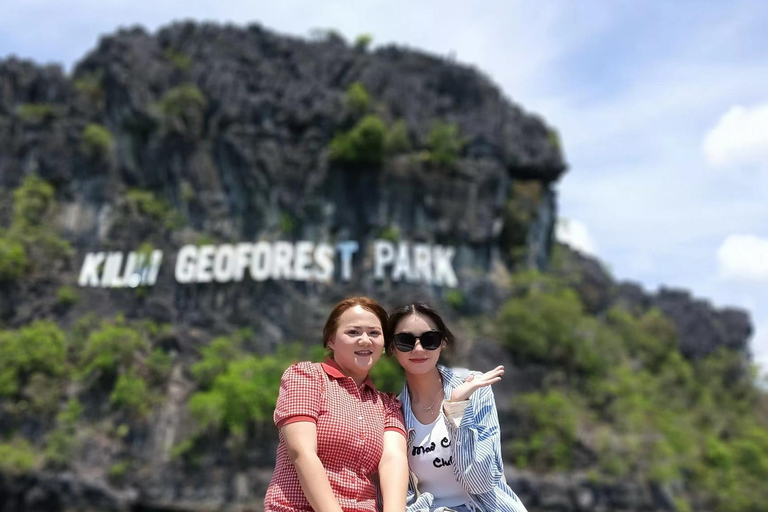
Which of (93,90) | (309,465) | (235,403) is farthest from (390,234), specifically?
(309,465)

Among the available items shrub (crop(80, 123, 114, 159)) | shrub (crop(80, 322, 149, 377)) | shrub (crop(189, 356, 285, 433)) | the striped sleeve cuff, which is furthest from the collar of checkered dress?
shrub (crop(80, 123, 114, 159))

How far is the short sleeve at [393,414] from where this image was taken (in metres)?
3.71

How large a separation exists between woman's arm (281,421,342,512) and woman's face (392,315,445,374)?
63 cm

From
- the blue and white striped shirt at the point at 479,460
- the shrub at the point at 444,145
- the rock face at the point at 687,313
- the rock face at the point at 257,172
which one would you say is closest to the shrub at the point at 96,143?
the rock face at the point at 257,172

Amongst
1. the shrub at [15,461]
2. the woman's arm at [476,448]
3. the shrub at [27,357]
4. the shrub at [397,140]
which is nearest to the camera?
the woman's arm at [476,448]

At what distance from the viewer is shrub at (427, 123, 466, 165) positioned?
Answer: 32094 millimetres

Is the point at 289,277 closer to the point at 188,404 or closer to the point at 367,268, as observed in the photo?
the point at 367,268

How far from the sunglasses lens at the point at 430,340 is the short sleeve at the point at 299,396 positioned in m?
0.57

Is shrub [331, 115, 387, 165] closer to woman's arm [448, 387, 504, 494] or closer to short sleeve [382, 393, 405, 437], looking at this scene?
short sleeve [382, 393, 405, 437]

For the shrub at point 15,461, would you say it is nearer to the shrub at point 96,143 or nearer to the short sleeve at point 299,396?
the shrub at point 96,143

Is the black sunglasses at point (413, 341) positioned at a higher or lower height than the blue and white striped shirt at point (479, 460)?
higher

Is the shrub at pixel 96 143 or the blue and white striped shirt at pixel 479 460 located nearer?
the blue and white striped shirt at pixel 479 460

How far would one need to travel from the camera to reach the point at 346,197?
3183cm

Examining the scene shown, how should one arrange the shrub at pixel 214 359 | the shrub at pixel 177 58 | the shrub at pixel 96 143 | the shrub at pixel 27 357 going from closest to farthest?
the shrub at pixel 27 357
the shrub at pixel 214 359
the shrub at pixel 96 143
the shrub at pixel 177 58
